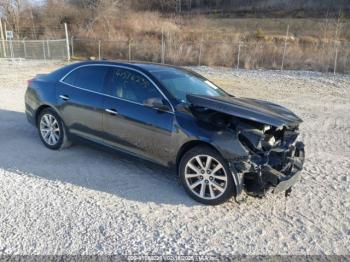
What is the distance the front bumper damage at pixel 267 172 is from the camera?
3619 millimetres

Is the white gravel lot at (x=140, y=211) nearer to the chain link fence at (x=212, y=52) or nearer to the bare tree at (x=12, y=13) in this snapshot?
the chain link fence at (x=212, y=52)

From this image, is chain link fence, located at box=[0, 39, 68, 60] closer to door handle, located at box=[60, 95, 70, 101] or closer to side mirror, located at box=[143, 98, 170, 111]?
door handle, located at box=[60, 95, 70, 101]

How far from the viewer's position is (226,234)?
332cm

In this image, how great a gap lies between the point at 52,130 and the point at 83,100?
945mm

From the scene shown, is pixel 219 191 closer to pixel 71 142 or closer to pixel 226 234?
pixel 226 234

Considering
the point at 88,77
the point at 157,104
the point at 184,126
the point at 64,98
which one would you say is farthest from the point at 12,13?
the point at 184,126

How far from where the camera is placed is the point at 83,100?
4938mm

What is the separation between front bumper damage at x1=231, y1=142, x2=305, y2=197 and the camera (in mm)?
3619

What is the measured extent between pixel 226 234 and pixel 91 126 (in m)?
2.59

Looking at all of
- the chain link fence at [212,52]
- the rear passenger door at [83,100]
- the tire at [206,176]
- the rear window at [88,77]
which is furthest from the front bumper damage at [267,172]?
the chain link fence at [212,52]

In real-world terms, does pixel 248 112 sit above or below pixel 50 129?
above

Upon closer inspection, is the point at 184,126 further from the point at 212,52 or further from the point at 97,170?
the point at 212,52

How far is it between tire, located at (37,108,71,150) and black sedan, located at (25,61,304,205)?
0.03 metres

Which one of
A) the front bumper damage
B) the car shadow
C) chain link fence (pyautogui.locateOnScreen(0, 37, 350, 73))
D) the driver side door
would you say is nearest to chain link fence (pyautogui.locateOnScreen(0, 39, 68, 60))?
chain link fence (pyautogui.locateOnScreen(0, 37, 350, 73))
